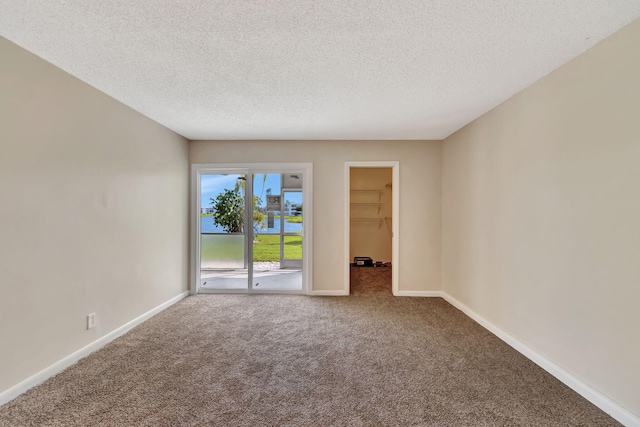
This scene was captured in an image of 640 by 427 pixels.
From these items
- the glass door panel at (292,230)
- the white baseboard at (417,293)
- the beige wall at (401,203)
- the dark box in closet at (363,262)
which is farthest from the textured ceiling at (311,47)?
the dark box in closet at (363,262)

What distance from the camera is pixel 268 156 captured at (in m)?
4.32

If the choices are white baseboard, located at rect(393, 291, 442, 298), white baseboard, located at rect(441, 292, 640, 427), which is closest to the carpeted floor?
white baseboard, located at rect(441, 292, 640, 427)

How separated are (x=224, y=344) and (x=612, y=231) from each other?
Result: 10.4 feet

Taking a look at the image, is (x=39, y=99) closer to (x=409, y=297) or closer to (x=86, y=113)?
(x=86, y=113)

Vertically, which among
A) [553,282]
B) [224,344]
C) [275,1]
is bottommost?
[224,344]

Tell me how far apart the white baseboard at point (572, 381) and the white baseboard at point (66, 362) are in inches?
155

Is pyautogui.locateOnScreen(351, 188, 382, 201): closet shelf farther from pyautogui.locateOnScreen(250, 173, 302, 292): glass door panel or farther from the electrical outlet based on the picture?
the electrical outlet

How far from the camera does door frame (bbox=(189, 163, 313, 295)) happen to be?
14.1 feet

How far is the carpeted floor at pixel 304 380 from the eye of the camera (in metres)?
1.72

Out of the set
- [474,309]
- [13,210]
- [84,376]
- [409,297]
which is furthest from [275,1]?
[409,297]

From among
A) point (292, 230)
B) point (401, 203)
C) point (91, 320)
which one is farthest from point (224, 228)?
point (401, 203)

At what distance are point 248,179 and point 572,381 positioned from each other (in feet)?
13.9

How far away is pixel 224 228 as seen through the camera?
176 inches

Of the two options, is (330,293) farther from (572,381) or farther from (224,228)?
(572,381)
